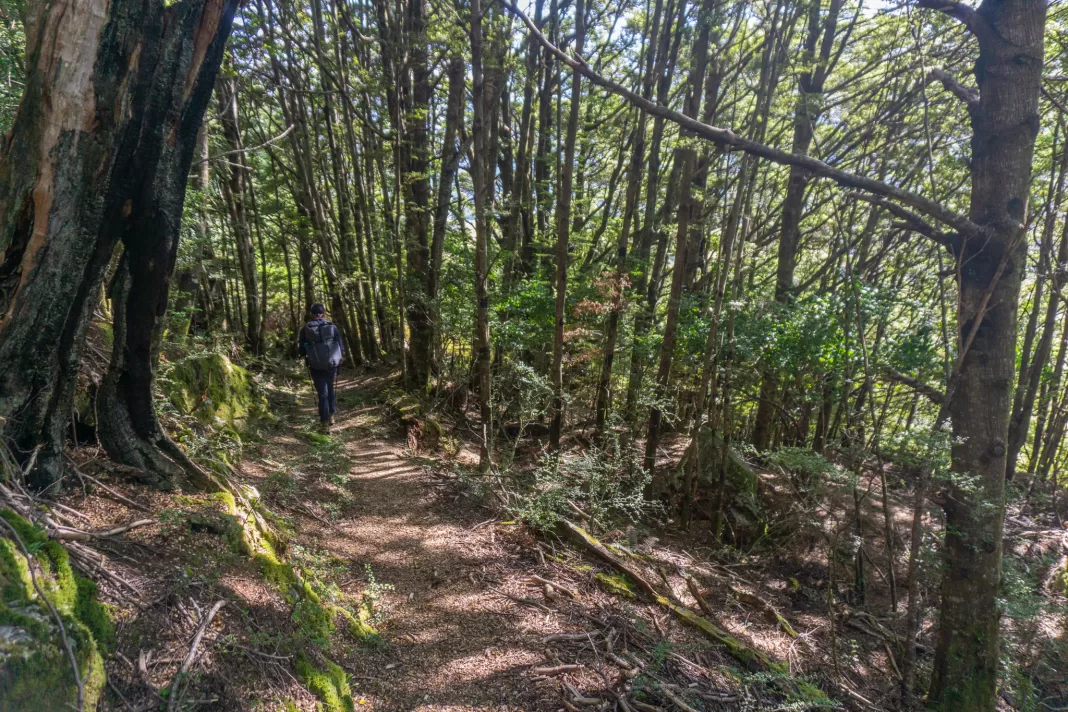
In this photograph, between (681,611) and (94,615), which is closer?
(94,615)

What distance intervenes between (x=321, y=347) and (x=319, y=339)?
0.39 ft

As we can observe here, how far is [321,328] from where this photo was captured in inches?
293

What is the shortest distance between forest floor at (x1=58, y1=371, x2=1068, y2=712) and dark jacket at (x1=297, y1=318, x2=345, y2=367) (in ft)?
4.80

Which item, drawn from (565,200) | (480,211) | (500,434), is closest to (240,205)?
(500,434)

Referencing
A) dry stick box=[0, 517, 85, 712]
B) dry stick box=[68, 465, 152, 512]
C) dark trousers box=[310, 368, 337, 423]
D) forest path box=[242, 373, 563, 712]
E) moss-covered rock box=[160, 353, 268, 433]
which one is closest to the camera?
dry stick box=[0, 517, 85, 712]

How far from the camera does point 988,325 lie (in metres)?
3.27

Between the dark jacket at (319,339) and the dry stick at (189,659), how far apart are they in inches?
209

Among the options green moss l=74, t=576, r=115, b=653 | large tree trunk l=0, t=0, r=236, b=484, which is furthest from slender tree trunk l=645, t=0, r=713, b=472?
green moss l=74, t=576, r=115, b=653

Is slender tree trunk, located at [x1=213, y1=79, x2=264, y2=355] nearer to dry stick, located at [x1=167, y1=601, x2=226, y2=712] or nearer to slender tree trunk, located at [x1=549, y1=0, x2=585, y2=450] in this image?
slender tree trunk, located at [x1=549, y1=0, x2=585, y2=450]

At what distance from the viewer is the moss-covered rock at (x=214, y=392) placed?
17.4 feet

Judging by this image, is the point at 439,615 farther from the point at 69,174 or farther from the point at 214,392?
the point at 214,392

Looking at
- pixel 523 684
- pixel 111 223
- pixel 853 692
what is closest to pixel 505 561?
pixel 523 684

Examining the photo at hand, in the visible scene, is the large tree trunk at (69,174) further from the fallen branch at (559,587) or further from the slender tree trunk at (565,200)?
the slender tree trunk at (565,200)

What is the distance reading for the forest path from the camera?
3.05 m
